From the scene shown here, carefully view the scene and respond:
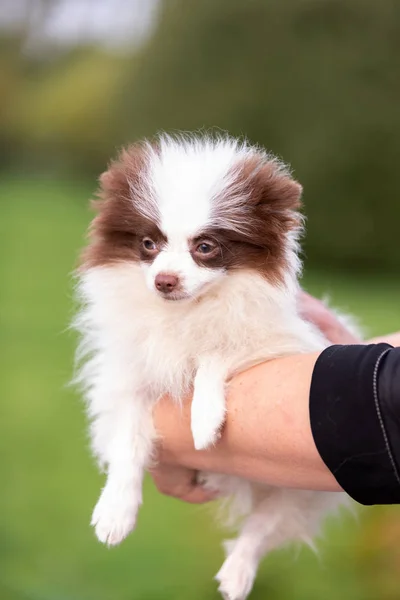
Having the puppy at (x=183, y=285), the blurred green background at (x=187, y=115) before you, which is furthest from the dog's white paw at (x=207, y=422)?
the blurred green background at (x=187, y=115)

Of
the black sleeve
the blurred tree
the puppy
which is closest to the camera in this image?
the black sleeve

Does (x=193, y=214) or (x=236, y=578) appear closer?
(x=193, y=214)

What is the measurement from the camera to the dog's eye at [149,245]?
1287mm

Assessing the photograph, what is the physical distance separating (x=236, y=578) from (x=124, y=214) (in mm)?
771


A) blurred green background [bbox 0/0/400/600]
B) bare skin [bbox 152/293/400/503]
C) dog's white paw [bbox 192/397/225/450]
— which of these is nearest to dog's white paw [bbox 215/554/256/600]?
bare skin [bbox 152/293/400/503]

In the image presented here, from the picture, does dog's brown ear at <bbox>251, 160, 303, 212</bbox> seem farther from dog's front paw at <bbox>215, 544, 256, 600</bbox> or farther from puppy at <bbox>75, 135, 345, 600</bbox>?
dog's front paw at <bbox>215, 544, 256, 600</bbox>

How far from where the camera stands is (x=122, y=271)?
1.35 metres

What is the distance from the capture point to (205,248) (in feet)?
4.16

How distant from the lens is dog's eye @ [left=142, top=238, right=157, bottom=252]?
Answer: 1287 millimetres

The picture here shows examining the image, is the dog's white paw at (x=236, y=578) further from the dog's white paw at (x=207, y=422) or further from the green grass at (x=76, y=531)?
the green grass at (x=76, y=531)

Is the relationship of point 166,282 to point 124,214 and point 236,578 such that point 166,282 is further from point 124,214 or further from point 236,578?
point 236,578

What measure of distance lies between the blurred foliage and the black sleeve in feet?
14.3

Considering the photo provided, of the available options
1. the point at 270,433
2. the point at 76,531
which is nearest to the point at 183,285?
the point at 270,433

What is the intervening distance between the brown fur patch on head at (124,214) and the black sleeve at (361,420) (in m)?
0.45
